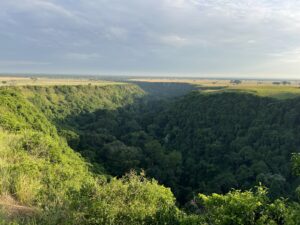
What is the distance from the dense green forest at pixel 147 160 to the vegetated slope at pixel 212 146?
279 millimetres

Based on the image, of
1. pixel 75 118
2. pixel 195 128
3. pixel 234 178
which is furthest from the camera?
pixel 75 118

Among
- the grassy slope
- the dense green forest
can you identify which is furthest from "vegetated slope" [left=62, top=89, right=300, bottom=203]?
the grassy slope

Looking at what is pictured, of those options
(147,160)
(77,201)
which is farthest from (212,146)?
(77,201)

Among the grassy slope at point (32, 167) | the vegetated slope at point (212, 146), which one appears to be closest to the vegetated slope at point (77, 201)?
the grassy slope at point (32, 167)

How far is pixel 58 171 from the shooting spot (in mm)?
20609

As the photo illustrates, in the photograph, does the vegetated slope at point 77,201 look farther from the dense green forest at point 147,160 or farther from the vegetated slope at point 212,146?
the vegetated slope at point 212,146

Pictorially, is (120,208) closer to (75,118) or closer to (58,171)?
(58,171)

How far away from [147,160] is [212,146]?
755 inches

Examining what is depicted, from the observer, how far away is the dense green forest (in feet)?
36.2

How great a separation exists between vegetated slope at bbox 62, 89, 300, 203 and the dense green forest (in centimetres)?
28

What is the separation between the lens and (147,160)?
76938 mm

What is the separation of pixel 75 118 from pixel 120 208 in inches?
4544

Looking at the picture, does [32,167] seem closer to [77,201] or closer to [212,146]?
[77,201]

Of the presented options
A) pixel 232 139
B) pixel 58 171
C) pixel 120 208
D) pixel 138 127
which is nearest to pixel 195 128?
pixel 232 139
